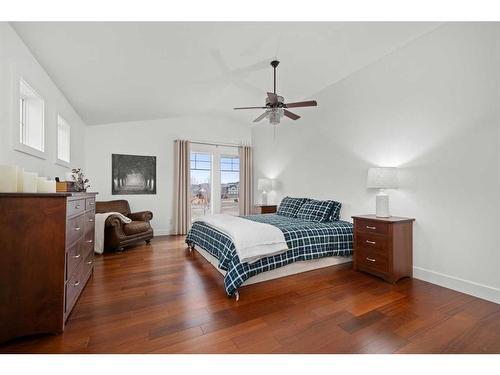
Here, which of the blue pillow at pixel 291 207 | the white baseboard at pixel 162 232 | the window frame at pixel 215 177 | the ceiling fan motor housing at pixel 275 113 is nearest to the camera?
the ceiling fan motor housing at pixel 275 113

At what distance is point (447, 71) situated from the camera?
2582 millimetres

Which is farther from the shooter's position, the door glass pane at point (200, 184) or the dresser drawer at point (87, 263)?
the door glass pane at point (200, 184)

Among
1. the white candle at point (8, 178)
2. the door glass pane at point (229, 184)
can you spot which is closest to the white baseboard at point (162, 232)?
the door glass pane at point (229, 184)

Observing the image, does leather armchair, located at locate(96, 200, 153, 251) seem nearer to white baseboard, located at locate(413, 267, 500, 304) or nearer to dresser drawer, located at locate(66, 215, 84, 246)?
dresser drawer, located at locate(66, 215, 84, 246)

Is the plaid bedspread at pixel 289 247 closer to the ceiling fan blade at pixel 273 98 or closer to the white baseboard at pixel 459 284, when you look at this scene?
the white baseboard at pixel 459 284

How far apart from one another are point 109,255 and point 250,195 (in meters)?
3.62

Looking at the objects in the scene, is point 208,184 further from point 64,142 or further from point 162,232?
point 64,142

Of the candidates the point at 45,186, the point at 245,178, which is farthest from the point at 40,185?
the point at 245,178

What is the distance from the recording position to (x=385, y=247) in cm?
268

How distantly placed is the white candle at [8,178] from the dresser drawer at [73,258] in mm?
589

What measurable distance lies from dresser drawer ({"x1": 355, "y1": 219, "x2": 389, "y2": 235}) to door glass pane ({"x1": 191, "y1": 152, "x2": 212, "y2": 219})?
3856 millimetres

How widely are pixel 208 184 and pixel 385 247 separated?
4299mm

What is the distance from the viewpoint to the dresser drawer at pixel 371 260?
268 centimetres
